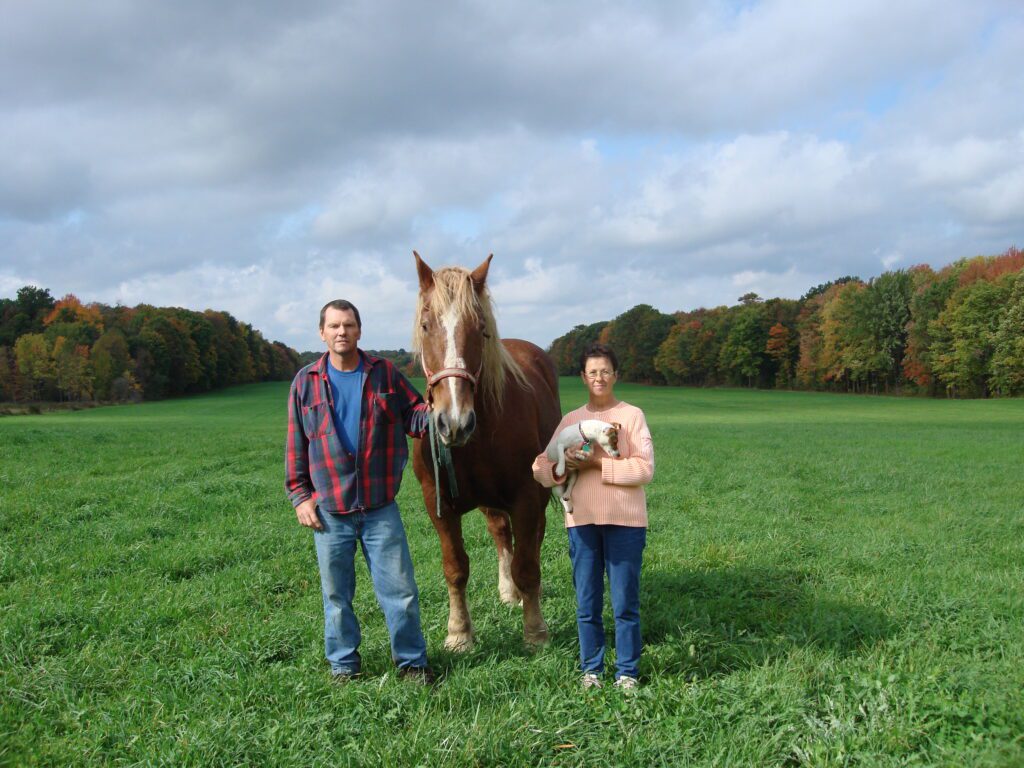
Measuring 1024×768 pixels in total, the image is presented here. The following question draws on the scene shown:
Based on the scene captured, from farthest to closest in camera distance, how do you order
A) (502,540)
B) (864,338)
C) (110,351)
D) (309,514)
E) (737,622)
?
(110,351), (864,338), (502,540), (737,622), (309,514)

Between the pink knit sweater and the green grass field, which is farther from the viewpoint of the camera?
the pink knit sweater

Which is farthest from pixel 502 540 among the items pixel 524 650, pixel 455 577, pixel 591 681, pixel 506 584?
pixel 591 681

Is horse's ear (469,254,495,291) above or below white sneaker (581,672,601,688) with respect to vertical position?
above

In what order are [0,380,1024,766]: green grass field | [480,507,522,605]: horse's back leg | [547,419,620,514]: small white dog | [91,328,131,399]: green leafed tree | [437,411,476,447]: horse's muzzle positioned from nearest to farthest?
1. [0,380,1024,766]: green grass field
2. [437,411,476,447]: horse's muzzle
3. [547,419,620,514]: small white dog
4. [480,507,522,605]: horse's back leg
5. [91,328,131,399]: green leafed tree

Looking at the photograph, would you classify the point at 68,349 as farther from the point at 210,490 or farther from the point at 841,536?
the point at 841,536

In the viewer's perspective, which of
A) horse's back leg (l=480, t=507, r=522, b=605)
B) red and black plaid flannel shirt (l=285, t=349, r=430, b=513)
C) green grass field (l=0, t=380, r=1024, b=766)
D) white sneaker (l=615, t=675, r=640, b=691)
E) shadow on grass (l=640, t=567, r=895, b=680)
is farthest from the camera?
horse's back leg (l=480, t=507, r=522, b=605)

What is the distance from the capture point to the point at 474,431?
144 inches

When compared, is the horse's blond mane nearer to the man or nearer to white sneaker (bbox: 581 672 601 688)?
the man

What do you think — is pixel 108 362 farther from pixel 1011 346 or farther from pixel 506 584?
pixel 1011 346

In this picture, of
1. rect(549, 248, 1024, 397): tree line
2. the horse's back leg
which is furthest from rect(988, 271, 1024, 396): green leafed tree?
the horse's back leg

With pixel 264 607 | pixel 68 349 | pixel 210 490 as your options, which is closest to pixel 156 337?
pixel 68 349

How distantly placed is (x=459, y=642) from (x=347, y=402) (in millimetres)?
1787

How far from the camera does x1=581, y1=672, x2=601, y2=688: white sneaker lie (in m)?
3.58

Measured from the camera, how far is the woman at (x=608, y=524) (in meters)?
3.62
